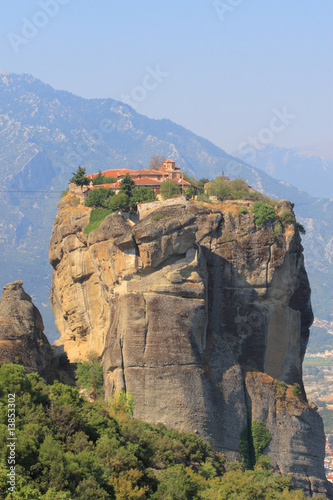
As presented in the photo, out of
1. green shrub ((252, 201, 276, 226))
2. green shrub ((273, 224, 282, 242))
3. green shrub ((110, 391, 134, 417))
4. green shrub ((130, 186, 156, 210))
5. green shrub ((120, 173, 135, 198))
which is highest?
green shrub ((120, 173, 135, 198))

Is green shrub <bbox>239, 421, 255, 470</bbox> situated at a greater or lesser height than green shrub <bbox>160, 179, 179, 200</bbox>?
lesser

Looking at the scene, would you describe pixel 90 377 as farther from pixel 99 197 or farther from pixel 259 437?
pixel 99 197

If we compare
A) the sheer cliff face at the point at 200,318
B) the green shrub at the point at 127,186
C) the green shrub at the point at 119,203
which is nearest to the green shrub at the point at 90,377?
the sheer cliff face at the point at 200,318

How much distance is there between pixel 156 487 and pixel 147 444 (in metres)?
5.18

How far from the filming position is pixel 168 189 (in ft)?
230

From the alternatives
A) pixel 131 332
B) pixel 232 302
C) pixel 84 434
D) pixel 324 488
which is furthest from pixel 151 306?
pixel 324 488

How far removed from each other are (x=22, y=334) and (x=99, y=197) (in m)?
14.6

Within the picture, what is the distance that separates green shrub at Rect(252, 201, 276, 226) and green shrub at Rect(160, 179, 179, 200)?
7.25 meters

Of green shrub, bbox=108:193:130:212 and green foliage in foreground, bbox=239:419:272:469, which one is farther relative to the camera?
green shrub, bbox=108:193:130:212

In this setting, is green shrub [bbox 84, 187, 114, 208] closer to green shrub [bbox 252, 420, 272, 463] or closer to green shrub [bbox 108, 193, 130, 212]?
green shrub [bbox 108, 193, 130, 212]

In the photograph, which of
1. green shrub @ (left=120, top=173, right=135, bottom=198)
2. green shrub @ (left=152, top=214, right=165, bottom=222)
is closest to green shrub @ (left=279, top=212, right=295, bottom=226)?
green shrub @ (left=152, top=214, right=165, bottom=222)

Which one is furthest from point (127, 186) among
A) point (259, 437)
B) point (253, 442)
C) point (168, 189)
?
point (253, 442)

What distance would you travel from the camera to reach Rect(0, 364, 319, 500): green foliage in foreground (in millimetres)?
38469

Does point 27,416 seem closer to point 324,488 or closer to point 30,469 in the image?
point 30,469
